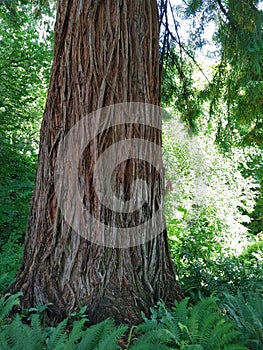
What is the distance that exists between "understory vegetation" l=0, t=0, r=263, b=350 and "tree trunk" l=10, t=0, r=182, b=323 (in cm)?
13

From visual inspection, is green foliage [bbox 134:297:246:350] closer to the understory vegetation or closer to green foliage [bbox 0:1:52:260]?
the understory vegetation

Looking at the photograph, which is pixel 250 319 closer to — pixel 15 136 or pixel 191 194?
pixel 15 136

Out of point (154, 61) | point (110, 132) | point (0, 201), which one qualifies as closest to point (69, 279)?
point (110, 132)

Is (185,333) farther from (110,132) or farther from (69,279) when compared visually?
(110,132)

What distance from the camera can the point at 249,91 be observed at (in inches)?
155

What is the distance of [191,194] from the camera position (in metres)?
7.20

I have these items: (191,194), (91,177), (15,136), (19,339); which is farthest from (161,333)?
(191,194)

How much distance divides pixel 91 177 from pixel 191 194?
16.2 feet

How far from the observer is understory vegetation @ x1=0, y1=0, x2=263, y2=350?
76.2 inches

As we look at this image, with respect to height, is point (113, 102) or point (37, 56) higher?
point (37, 56)

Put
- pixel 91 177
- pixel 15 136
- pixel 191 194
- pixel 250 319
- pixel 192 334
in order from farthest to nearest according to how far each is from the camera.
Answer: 1. pixel 191 194
2. pixel 15 136
3. pixel 91 177
4. pixel 250 319
5. pixel 192 334

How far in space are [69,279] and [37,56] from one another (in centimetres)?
402

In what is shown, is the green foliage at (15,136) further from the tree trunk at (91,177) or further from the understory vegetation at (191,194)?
the tree trunk at (91,177)

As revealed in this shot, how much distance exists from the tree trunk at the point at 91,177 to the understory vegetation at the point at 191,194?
129 millimetres
